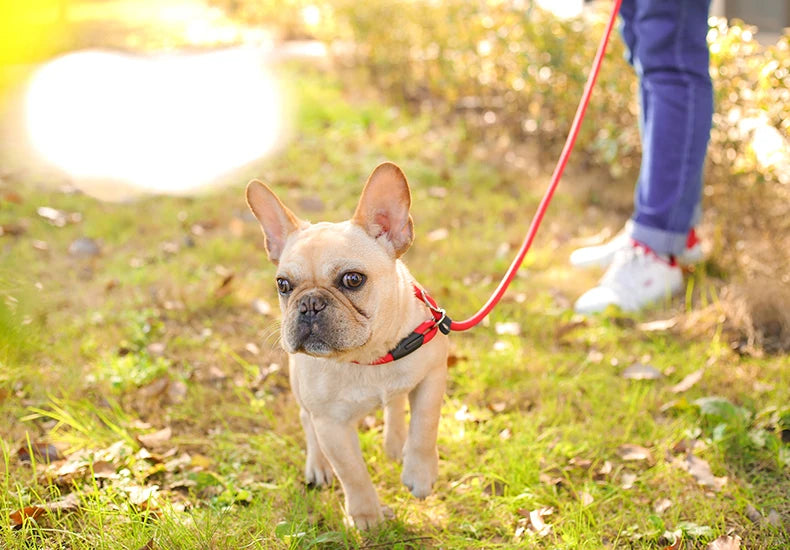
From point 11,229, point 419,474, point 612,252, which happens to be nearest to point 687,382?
point 612,252

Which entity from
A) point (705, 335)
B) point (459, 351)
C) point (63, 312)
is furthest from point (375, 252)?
point (63, 312)

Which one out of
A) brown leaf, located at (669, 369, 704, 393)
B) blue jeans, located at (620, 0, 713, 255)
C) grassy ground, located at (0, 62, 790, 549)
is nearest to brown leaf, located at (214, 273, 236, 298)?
grassy ground, located at (0, 62, 790, 549)

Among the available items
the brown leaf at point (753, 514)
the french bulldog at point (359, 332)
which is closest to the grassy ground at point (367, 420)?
the brown leaf at point (753, 514)

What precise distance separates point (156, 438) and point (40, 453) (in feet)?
1.30

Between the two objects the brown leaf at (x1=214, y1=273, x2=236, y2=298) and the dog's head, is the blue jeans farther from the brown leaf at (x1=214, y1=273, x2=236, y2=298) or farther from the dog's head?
the brown leaf at (x1=214, y1=273, x2=236, y2=298)

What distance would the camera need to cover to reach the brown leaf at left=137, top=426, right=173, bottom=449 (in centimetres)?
273

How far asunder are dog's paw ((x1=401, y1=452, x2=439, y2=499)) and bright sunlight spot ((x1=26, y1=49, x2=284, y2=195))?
381 cm

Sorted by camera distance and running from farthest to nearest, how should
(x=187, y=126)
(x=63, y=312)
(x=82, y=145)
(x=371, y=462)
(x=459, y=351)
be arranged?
(x=187, y=126)
(x=82, y=145)
(x=63, y=312)
(x=459, y=351)
(x=371, y=462)

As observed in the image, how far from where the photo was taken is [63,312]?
374 cm

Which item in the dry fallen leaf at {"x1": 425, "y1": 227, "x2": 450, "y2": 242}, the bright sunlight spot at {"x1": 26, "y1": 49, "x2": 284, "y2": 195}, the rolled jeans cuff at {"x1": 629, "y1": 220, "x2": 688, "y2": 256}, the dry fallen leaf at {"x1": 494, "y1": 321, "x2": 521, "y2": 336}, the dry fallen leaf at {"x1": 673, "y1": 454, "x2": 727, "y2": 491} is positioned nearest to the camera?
the dry fallen leaf at {"x1": 673, "y1": 454, "x2": 727, "y2": 491}

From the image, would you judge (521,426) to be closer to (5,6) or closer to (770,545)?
(770,545)

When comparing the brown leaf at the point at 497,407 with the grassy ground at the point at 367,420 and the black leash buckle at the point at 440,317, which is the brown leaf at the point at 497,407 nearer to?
the grassy ground at the point at 367,420

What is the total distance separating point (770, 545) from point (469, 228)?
2.91 meters

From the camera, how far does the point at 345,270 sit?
85.0 inches
